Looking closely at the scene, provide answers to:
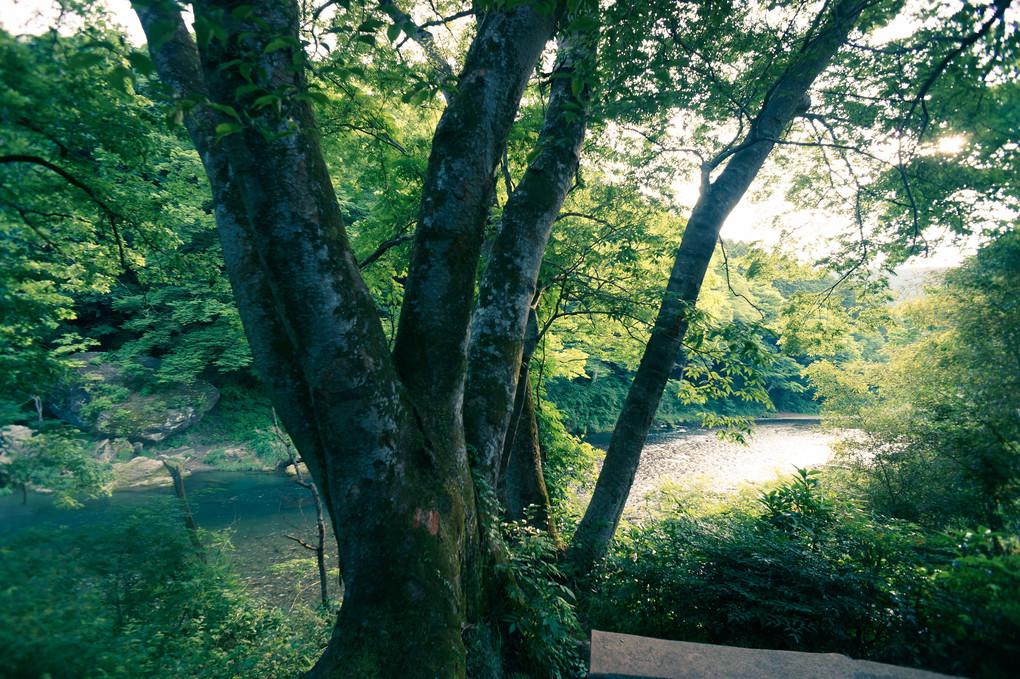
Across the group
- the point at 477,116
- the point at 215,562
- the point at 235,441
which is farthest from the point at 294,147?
the point at 235,441

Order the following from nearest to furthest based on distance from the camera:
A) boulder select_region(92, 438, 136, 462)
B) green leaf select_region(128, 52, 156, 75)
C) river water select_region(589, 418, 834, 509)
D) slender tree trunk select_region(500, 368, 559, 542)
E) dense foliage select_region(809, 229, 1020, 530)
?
green leaf select_region(128, 52, 156, 75)
dense foliage select_region(809, 229, 1020, 530)
slender tree trunk select_region(500, 368, 559, 542)
boulder select_region(92, 438, 136, 462)
river water select_region(589, 418, 834, 509)

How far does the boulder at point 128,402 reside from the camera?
43.1ft

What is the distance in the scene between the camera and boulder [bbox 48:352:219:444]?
13133 mm

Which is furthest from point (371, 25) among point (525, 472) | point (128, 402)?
point (128, 402)

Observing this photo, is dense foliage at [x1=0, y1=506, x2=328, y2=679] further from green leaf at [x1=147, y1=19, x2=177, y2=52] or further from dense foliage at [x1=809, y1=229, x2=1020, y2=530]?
dense foliage at [x1=809, y1=229, x2=1020, y2=530]

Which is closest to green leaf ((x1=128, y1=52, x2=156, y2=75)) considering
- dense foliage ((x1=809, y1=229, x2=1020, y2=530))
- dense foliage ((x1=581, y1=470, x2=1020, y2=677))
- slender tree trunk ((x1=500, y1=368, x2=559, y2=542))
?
slender tree trunk ((x1=500, y1=368, x2=559, y2=542))

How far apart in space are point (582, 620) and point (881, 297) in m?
7.12

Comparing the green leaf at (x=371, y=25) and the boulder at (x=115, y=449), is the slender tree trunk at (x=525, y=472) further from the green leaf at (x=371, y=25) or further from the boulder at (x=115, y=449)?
the boulder at (x=115, y=449)

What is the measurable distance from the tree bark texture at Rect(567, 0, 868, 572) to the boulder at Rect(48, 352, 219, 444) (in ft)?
51.7

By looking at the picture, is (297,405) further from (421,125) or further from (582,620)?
(421,125)

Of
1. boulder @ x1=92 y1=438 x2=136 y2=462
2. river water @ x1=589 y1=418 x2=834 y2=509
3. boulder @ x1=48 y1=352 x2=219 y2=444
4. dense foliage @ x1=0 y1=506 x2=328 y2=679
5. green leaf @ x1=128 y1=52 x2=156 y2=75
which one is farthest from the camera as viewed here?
river water @ x1=589 y1=418 x2=834 y2=509

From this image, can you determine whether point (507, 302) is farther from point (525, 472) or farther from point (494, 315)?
point (525, 472)

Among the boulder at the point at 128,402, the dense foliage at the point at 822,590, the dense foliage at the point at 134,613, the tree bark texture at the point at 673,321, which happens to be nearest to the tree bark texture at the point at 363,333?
the dense foliage at the point at 134,613

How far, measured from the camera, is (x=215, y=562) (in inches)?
204
